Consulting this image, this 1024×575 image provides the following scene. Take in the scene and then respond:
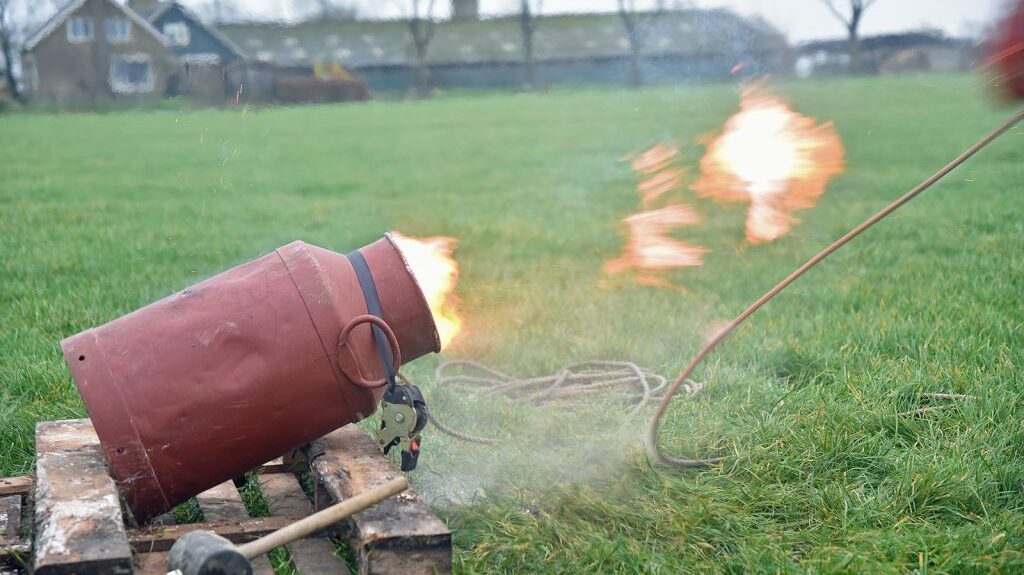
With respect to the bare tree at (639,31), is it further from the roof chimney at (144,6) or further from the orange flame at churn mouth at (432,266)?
the roof chimney at (144,6)

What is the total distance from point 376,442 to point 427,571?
655mm

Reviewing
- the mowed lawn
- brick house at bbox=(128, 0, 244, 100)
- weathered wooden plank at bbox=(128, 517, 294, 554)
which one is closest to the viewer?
weathered wooden plank at bbox=(128, 517, 294, 554)

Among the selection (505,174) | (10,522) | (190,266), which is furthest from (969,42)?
(505,174)

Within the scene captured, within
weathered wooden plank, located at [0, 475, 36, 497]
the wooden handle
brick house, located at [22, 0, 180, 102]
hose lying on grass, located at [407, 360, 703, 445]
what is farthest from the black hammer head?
brick house, located at [22, 0, 180, 102]

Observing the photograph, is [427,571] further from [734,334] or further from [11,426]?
[734,334]

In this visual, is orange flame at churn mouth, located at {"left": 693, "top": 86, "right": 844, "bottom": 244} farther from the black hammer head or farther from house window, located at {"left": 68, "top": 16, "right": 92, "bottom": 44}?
house window, located at {"left": 68, "top": 16, "right": 92, "bottom": 44}

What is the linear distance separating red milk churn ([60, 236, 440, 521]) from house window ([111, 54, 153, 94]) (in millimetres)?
8178

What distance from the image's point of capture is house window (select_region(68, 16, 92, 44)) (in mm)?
24845

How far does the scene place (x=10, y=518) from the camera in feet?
9.10

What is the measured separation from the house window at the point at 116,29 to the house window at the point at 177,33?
3.82 ft

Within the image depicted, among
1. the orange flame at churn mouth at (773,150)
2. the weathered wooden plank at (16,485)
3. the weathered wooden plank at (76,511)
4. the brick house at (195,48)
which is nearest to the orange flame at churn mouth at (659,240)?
the orange flame at churn mouth at (773,150)

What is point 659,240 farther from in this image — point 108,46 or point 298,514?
point 108,46

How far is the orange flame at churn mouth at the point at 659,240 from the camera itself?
5074mm

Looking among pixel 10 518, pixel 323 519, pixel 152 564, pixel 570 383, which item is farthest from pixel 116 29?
pixel 323 519
